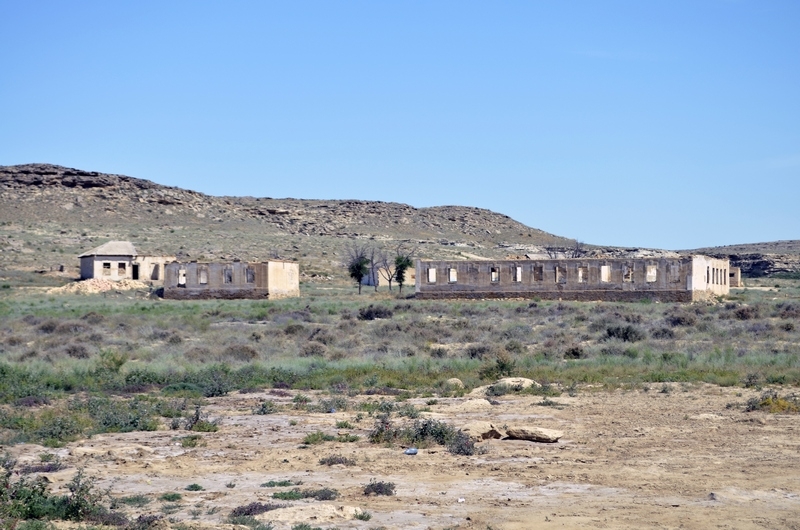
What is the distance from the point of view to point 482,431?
13656 mm

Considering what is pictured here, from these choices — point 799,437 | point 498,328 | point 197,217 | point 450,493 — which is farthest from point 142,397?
point 197,217

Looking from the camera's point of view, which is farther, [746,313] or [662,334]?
[746,313]

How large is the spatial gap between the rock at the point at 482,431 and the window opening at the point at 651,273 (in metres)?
33.1

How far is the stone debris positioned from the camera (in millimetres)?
53094

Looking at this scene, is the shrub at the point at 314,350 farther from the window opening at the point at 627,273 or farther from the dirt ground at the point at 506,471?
the window opening at the point at 627,273

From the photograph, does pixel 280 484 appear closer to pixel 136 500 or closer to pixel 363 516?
pixel 136 500

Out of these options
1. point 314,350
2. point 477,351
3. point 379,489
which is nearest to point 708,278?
point 477,351

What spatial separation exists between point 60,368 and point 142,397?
433 centimetres

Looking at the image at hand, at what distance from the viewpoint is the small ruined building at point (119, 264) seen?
56.7m

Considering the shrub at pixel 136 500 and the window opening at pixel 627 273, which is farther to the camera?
the window opening at pixel 627 273

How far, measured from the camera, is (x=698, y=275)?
4516cm

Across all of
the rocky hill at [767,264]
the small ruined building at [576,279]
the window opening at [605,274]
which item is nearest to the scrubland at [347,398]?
the small ruined building at [576,279]

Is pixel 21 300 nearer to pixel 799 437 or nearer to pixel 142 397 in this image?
pixel 142 397

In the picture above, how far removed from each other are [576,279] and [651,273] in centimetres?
383
